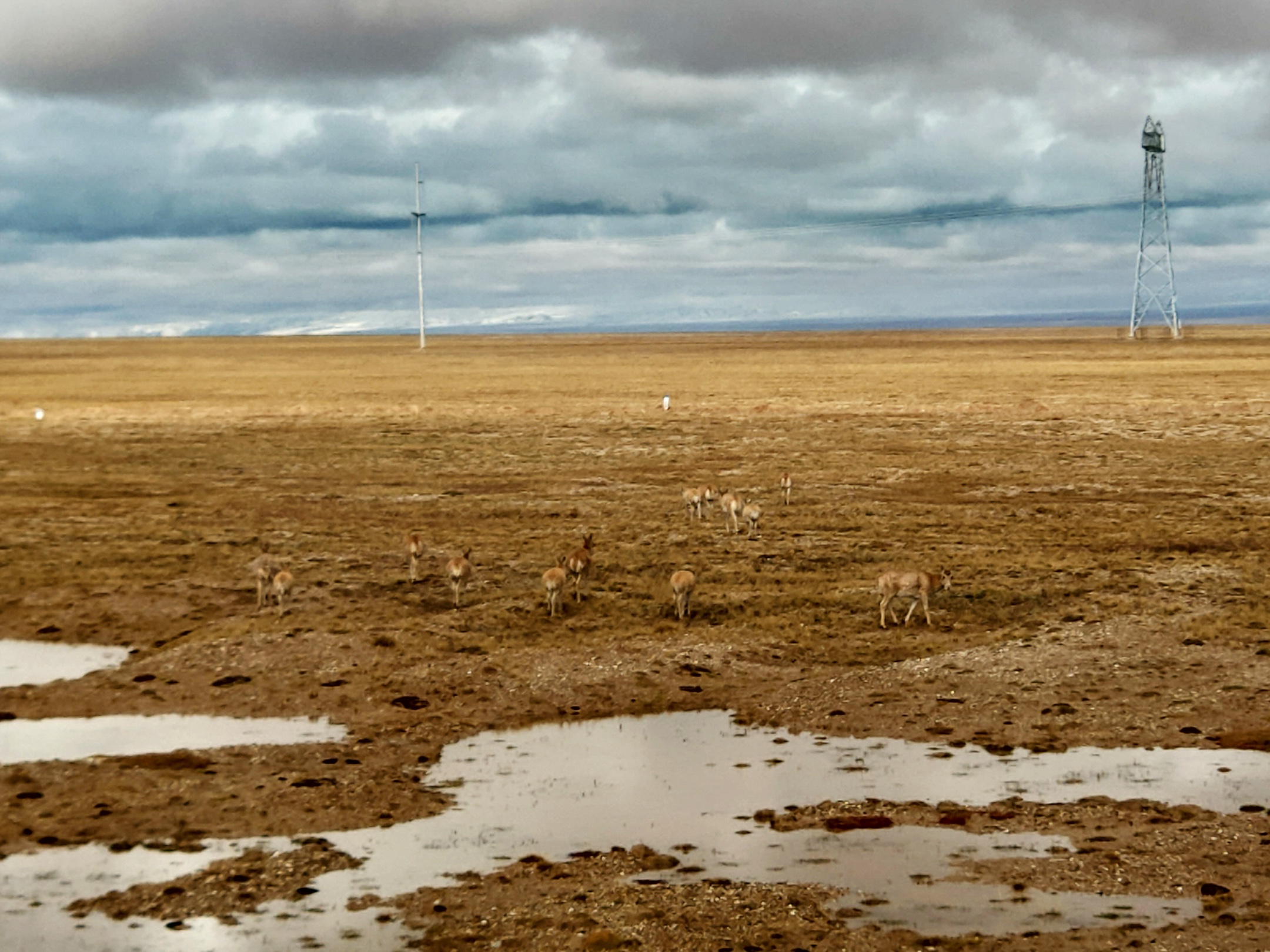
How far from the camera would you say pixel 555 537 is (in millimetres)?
31469

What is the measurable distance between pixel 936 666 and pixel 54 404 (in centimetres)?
6719

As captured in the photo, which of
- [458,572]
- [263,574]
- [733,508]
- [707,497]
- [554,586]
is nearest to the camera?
[554,586]

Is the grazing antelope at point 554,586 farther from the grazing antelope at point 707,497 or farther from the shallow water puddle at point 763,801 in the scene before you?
the grazing antelope at point 707,497

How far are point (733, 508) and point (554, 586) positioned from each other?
8225 mm

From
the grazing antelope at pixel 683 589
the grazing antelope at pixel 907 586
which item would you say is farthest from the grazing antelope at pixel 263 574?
the grazing antelope at pixel 907 586

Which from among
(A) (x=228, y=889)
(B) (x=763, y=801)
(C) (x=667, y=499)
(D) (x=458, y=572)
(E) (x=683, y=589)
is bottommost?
(B) (x=763, y=801)

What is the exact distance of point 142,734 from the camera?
1798 cm

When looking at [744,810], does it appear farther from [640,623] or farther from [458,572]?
[458,572]

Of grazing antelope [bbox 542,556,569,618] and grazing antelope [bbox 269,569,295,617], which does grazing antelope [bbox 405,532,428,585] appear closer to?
grazing antelope [bbox 269,569,295,617]

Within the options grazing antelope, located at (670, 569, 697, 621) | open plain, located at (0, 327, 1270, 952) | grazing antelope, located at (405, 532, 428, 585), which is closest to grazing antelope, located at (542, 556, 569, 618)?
open plain, located at (0, 327, 1270, 952)

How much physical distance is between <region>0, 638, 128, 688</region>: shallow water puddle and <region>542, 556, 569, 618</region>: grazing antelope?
719 centimetres

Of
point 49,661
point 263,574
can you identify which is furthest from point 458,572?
point 49,661

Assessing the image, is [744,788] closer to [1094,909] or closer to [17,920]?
[1094,909]

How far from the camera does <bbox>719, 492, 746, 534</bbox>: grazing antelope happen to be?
30969 mm
